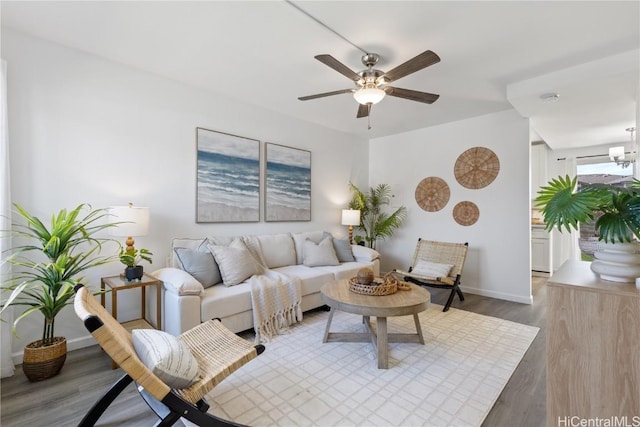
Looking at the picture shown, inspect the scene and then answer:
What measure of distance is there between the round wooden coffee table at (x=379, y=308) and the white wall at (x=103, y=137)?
1.82 m

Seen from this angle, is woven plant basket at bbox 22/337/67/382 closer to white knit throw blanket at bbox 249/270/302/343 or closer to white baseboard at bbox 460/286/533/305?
white knit throw blanket at bbox 249/270/302/343

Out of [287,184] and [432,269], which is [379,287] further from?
[287,184]

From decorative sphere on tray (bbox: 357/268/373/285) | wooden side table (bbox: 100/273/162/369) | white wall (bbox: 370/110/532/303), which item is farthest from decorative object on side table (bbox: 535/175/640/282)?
white wall (bbox: 370/110/532/303)

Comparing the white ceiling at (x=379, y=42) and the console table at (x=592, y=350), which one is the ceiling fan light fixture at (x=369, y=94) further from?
the console table at (x=592, y=350)

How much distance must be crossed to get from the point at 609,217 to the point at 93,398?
3049 mm

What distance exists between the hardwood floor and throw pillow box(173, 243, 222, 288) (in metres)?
Result: 0.91

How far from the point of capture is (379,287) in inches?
97.7

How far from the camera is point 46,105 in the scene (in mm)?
2430

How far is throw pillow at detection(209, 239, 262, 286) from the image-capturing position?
2867mm

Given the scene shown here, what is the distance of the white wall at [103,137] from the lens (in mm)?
2348

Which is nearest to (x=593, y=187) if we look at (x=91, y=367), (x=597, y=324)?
(x=597, y=324)

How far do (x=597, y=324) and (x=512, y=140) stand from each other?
342 centimetres

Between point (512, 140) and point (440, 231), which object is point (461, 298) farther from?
point (512, 140)

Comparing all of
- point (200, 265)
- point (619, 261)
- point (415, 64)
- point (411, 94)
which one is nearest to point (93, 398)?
point (200, 265)
